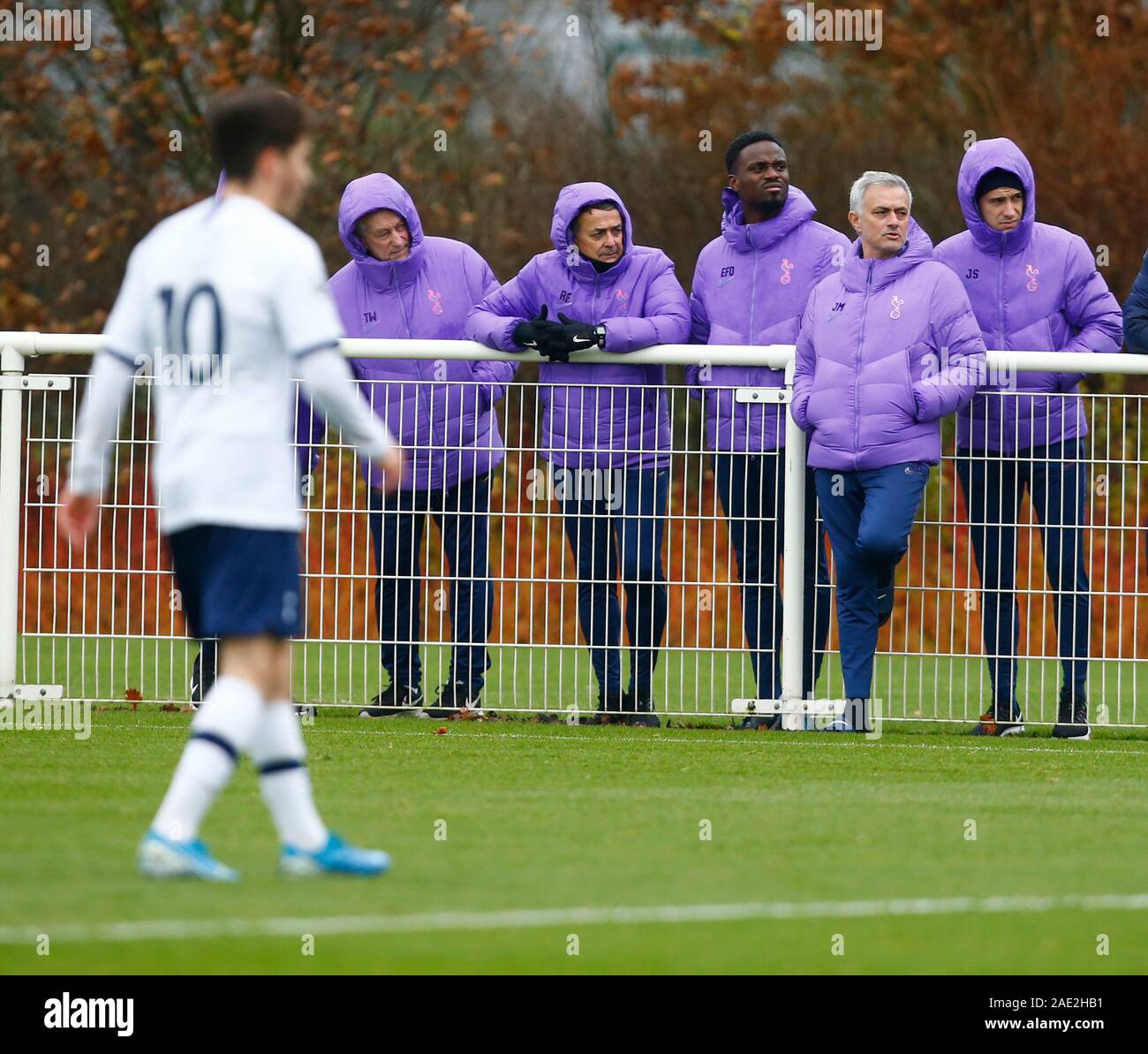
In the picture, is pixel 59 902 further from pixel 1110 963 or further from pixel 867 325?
pixel 867 325

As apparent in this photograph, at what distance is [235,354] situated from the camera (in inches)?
226

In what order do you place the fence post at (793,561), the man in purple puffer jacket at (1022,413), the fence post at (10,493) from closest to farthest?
the man in purple puffer jacket at (1022,413) → the fence post at (793,561) → the fence post at (10,493)

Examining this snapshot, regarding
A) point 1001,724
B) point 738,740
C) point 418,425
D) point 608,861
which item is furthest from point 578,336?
point 608,861

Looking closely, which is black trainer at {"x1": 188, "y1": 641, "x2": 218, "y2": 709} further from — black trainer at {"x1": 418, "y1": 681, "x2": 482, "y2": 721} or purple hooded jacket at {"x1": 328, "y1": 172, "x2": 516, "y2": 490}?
purple hooded jacket at {"x1": 328, "y1": 172, "x2": 516, "y2": 490}

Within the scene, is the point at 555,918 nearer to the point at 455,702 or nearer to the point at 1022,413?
the point at 455,702

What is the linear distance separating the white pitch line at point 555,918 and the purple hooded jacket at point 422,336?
463 cm

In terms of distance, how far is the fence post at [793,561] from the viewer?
32.3 ft

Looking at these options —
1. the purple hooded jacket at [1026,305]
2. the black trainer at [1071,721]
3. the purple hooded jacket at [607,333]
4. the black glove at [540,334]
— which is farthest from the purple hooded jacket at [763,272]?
the black trainer at [1071,721]

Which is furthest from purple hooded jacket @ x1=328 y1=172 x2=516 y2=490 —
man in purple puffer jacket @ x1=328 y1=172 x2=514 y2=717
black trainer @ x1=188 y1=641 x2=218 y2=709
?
black trainer @ x1=188 y1=641 x2=218 y2=709

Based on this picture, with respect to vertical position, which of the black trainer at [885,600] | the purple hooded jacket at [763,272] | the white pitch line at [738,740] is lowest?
the white pitch line at [738,740]

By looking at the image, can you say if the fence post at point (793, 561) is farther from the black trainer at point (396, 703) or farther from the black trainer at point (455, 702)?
the black trainer at point (396, 703)

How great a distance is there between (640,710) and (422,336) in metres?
2.04
